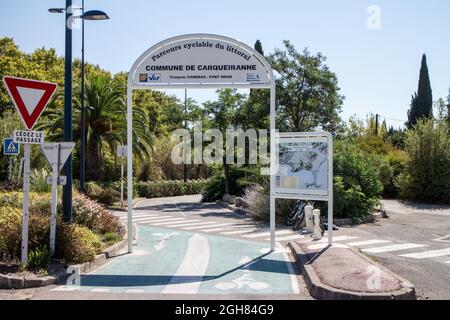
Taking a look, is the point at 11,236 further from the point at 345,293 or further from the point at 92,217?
the point at 345,293

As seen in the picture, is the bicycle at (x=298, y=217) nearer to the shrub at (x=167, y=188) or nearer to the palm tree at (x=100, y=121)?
the palm tree at (x=100, y=121)

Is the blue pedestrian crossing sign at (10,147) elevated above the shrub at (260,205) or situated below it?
above

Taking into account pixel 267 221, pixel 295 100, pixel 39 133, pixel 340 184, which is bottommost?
pixel 267 221

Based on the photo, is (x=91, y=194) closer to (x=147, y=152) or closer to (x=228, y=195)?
(x=147, y=152)

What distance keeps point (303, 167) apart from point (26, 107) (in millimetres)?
6092

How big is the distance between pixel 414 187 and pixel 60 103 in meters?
23.2

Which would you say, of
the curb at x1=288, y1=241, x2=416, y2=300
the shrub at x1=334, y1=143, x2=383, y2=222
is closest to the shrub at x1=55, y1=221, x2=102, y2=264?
the curb at x1=288, y1=241, x2=416, y2=300

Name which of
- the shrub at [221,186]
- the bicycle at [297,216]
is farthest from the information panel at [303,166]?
the shrub at [221,186]

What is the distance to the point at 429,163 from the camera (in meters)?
24.8

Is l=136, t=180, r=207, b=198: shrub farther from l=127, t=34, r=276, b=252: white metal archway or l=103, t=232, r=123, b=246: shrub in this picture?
l=127, t=34, r=276, b=252: white metal archway

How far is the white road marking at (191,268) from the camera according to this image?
23.8ft

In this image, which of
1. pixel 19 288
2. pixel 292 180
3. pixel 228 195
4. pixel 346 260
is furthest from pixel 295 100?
pixel 19 288

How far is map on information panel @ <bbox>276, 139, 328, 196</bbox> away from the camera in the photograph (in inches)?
422
